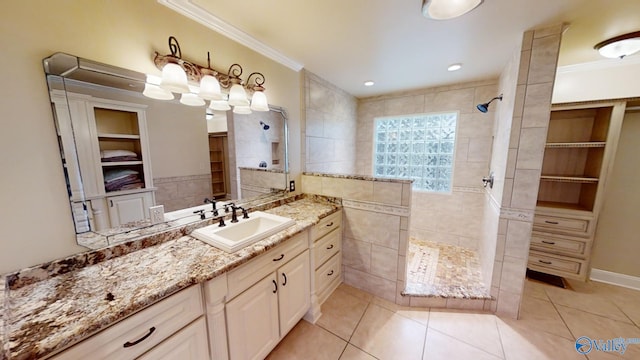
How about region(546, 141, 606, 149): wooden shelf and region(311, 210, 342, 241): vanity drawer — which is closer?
region(311, 210, 342, 241): vanity drawer

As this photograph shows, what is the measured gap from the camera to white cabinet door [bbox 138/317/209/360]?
86 cm

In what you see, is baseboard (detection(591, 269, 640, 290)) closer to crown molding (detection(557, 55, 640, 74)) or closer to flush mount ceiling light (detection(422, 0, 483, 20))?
crown molding (detection(557, 55, 640, 74))

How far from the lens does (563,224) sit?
2.05 metres

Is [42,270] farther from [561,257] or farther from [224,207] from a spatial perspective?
[561,257]

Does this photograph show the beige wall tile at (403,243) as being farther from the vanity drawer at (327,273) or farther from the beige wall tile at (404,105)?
the beige wall tile at (404,105)

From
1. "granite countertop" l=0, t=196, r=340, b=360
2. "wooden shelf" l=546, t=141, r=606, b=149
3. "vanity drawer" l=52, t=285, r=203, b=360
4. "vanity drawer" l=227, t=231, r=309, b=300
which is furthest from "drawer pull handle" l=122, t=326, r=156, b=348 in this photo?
"wooden shelf" l=546, t=141, r=606, b=149

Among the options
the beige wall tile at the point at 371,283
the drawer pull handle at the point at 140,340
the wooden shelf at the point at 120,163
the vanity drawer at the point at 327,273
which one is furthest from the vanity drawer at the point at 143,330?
the beige wall tile at the point at 371,283

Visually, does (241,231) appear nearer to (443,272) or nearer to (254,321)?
Answer: (254,321)

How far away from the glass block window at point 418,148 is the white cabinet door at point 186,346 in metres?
2.74

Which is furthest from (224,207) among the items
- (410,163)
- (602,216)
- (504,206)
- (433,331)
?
(602,216)

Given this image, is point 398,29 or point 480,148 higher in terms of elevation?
point 398,29

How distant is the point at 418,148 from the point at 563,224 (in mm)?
1658

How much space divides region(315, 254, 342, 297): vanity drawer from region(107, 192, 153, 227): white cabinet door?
4.40 feet

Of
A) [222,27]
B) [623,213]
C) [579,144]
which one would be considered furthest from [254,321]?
[623,213]
